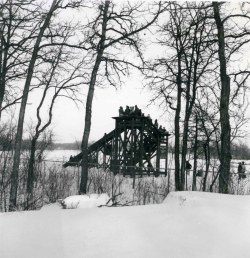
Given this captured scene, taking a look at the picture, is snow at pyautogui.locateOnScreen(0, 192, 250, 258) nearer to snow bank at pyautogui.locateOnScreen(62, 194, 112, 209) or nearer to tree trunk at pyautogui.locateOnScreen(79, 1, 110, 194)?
snow bank at pyautogui.locateOnScreen(62, 194, 112, 209)

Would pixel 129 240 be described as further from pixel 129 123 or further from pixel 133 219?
pixel 129 123

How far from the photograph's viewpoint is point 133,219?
498 centimetres

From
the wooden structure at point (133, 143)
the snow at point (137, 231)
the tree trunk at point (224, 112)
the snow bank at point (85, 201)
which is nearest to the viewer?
the snow at point (137, 231)

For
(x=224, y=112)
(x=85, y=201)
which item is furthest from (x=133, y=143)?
(x=85, y=201)

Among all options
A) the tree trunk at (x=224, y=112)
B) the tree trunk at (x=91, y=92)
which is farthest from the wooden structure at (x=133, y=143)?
the tree trunk at (x=224, y=112)

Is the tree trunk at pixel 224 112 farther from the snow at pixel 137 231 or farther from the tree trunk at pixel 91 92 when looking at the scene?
the snow at pixel 137 231

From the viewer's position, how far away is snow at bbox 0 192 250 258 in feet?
13.7

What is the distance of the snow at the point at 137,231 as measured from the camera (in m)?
4.16

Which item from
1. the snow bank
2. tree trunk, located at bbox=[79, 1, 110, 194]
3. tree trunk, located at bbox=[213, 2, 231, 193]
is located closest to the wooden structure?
tree trunk, located at bbox=[79, 1, 110, 194]

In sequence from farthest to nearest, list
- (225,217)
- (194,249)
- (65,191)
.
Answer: (65,191) → (225,217) → (194,249)

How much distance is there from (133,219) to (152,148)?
20.8 m

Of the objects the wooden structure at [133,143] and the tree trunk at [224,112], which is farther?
the wooden structure at [133,143]

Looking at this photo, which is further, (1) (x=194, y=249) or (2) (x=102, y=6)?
(2) (x=102, y=6)

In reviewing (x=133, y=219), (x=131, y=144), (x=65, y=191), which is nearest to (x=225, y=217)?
(x=133, y=219)
